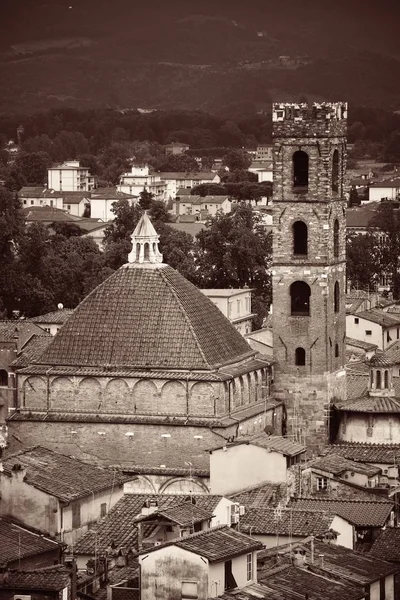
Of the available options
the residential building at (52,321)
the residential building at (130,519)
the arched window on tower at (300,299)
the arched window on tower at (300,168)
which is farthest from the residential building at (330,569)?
the residential building at (52,321)

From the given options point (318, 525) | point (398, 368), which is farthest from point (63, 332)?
point (398, 368)

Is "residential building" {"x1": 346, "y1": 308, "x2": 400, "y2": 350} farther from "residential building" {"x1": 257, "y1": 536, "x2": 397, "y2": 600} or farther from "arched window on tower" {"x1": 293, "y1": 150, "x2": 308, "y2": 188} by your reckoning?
"residential building" {"x1": 257, "y1": 536, "x2": 397, "y2": 600}

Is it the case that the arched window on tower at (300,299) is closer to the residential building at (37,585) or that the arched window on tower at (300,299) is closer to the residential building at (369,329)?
the residential building at (369,329)

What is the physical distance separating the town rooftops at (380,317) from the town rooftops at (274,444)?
36.6 metres

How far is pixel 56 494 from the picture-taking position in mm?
64062

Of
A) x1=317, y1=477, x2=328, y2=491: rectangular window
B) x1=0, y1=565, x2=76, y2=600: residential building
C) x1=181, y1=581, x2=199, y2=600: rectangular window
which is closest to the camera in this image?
x1=181, y1=581, x2=199, y2=600: rectangular window

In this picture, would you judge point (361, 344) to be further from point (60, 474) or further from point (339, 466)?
point (60, 474)

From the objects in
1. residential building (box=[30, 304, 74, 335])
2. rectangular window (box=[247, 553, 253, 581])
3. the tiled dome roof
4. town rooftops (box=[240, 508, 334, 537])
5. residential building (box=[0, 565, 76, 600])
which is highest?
the tiled dome roof

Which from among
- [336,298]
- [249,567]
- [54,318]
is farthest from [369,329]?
[249,567]

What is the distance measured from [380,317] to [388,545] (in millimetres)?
51237

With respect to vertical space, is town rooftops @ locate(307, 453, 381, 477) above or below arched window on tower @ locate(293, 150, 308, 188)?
below

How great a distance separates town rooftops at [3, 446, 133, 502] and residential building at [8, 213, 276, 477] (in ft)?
11.5

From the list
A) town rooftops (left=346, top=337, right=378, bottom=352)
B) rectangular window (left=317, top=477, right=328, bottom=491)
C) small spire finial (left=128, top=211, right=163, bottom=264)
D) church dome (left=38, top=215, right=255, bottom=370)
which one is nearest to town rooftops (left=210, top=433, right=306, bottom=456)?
rectangular window (left=317, top=477, right=328, bottom=491)

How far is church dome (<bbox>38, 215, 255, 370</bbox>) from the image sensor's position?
76.4 meters
